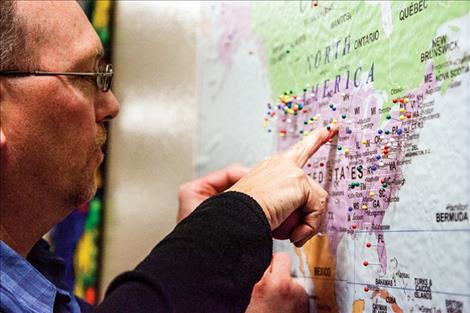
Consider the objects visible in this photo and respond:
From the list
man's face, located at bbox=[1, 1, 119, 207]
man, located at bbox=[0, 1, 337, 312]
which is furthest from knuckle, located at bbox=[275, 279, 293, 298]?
man's face, located at bbox=[1, 1, 119, 207]

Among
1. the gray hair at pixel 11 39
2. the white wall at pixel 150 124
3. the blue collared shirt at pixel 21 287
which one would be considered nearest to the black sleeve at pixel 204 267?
the blue collared shirt at pixel 21 287

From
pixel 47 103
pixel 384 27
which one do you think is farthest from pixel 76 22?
pixel 384 27

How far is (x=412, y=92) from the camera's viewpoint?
0.79 m

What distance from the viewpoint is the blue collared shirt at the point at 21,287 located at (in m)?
0.81

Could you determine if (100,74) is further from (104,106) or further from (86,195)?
(86,195)

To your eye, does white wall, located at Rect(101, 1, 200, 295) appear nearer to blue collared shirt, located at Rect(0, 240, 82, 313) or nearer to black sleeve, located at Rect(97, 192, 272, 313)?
blue collared shirt, located at Rect(0, 240, 82, 313)

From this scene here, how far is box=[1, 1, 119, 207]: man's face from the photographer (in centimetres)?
91

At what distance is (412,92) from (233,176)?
1.36 ft

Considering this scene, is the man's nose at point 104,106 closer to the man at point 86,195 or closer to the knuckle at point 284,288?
the man at point 86,195

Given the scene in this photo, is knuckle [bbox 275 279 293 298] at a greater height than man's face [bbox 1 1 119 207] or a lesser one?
lesser

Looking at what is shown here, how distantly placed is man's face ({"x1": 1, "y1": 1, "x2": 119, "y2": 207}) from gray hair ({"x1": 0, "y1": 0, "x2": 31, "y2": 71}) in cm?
1

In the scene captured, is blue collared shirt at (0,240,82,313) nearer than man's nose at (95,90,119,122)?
Yes

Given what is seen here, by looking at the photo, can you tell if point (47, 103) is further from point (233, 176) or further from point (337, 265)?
point (337, 265)

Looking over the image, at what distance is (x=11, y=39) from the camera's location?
89cm
